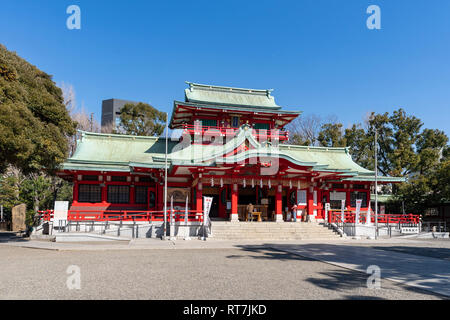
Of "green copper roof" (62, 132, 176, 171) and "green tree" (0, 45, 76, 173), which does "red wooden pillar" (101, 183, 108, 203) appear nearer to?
"green copper roof" (62, 132, 176, 171)

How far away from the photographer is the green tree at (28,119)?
15.8 m

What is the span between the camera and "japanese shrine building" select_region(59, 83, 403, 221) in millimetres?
24578

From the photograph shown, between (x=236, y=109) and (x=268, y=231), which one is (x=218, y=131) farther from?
(x=268, y=231)

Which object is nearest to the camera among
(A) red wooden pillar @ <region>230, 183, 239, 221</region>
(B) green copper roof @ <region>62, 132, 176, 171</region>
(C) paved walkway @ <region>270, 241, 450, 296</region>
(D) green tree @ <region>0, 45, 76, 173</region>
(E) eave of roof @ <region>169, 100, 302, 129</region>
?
(C) paved walkway @ <region>270, 241, 450, 296</region>

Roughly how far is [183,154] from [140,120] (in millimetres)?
25777

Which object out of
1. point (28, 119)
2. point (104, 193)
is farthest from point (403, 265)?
point (104, 193)

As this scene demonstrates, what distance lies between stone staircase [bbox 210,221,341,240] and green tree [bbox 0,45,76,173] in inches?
443

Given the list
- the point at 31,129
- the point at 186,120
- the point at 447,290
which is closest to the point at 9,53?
the point at 31,129

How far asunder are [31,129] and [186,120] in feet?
57.7

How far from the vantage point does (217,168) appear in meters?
23.9

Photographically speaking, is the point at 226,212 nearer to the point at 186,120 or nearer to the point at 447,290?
the point at 186,120

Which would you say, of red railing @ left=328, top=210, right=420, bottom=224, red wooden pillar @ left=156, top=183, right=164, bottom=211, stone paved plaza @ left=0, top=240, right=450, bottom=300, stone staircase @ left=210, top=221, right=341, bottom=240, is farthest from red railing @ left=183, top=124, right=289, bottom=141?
stone paved plaza @ left=0, top=240, right=450, bottom=300
